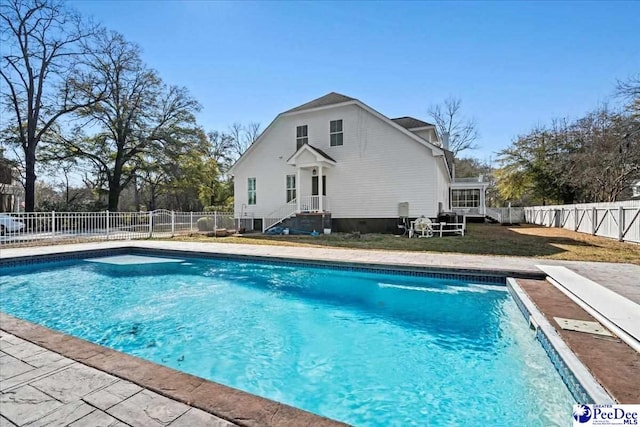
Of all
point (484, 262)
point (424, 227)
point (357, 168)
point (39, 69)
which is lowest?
point (484, 262)

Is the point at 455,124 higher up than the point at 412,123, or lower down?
higher up

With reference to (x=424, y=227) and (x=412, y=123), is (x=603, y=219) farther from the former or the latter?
(x=412, y=123)

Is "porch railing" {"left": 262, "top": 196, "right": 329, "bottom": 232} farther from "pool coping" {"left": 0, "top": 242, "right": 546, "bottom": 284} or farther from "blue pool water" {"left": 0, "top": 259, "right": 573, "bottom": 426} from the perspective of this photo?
"blue pool water" {"left": 0, "top": 259, "right": 573, "bottom": 426}

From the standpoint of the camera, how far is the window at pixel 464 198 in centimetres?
2592

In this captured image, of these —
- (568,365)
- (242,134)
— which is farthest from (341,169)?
(242,134)

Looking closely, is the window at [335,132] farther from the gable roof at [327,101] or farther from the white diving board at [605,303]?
the white diving board at [605,303]

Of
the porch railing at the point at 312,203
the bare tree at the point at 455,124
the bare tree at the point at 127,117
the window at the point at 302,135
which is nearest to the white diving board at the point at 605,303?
the porch railing at the point at 312,203

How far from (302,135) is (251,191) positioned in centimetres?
455

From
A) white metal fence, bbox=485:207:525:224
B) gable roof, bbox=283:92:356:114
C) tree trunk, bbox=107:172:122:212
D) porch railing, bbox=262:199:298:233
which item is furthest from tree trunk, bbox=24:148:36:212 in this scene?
white metal fence, bbox=485:207:525:224

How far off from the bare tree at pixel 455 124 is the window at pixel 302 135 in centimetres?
1905

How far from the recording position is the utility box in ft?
47.8

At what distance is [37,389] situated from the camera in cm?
227

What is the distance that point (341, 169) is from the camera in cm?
1611

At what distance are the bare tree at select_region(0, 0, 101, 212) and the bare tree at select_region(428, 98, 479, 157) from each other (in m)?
29.7
